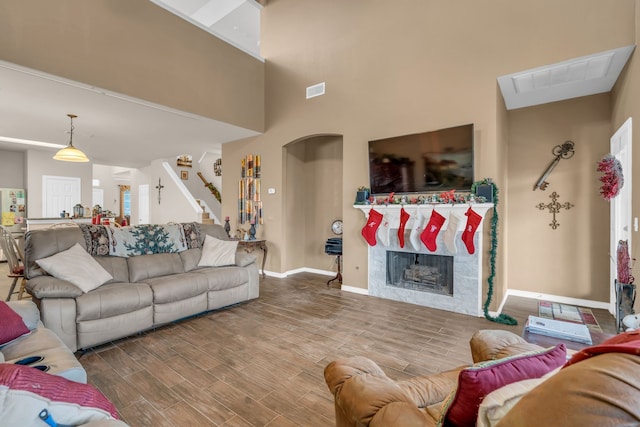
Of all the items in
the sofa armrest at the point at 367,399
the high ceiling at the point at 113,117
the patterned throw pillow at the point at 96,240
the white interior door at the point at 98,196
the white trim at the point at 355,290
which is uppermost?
the high ceiling at the point at 113,117

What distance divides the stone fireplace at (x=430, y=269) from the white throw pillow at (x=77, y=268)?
10.9 ft

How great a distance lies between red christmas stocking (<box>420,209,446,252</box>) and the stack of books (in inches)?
69.9

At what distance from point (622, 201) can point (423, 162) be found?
2.17 m

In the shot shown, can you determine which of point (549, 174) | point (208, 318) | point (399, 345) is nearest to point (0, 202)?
point (208, 318)

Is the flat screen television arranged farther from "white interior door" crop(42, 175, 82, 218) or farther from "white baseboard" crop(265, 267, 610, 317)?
"white interior door" crop(42, 175, 82, 218)

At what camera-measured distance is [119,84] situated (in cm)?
385

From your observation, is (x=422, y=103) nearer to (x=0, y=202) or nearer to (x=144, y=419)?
(x=144, y=419)

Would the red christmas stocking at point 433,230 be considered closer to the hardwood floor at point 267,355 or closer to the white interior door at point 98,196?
the hardwood floor at point 267,355

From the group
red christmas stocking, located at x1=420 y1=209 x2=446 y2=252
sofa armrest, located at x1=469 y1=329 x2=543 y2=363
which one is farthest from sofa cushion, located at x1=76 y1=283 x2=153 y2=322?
red christmas stocking, located at x1=420 y1=209 x2=446 y2=252

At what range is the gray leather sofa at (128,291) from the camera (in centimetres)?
266

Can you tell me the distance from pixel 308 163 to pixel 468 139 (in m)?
3.23

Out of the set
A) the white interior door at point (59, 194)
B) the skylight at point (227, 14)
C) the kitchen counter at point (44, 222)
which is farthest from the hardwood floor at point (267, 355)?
the white interior door at point (59, 194)

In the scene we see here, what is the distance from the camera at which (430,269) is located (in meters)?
4.21

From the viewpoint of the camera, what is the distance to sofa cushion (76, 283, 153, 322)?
8.96ft
